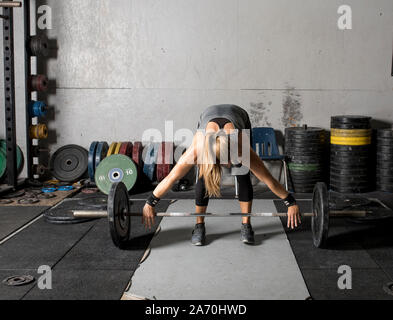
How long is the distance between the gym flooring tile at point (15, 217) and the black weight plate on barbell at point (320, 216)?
1822mm

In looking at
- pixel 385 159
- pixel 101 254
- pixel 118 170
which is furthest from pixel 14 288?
pixel 385 159

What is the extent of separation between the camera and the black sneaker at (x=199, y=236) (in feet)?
8.90

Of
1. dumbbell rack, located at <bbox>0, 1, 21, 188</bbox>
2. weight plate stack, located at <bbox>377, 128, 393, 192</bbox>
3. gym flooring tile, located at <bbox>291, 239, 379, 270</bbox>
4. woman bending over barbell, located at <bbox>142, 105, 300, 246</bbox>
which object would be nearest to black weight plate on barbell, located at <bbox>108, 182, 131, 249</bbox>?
woman bending over barbell, located at <bbox>142, 105, 300, 246</bbox>

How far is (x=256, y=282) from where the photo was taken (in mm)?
2182

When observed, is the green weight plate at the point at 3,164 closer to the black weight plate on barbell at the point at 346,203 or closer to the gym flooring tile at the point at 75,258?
the gym flooring tile at the point at 75,258

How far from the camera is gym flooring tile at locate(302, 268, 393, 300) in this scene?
2037 millimetres

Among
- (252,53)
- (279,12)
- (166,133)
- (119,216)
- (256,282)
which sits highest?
(279,12)

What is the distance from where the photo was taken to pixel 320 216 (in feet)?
8.26

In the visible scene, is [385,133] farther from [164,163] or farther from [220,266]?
[220,266]

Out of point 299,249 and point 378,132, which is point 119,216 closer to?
point 299,249

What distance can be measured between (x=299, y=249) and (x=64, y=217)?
153 cm

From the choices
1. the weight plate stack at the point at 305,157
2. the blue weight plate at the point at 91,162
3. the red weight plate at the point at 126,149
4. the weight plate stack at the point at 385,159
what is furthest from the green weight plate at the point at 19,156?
the weight plate stack at the point at 385,159

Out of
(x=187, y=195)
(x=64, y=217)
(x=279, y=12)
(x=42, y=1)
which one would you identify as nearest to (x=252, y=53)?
(x=279, y=12)

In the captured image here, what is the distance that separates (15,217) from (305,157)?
233cm
